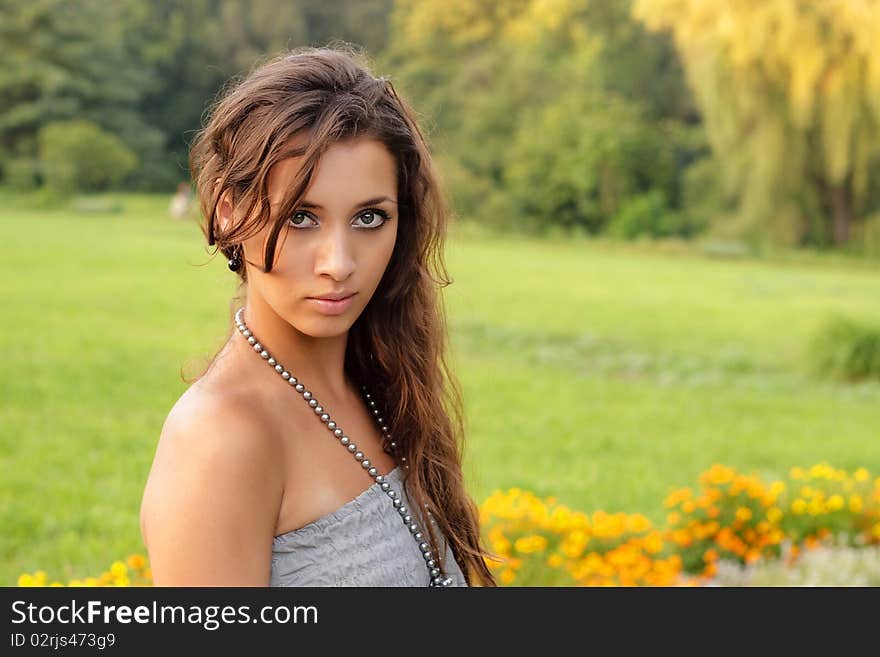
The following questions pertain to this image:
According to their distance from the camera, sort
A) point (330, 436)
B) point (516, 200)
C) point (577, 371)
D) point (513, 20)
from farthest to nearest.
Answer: point (513, 20), point (516, 200), point (577, 371), point (330, 436)

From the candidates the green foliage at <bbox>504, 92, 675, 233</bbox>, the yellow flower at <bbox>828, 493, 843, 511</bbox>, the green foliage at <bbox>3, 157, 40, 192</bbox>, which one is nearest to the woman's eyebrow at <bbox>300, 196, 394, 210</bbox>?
the yellow flower at <bbox>828, 493, 843, 511</bbox>

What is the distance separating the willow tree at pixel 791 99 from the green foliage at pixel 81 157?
51.8ft

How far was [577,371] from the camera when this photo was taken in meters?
9.23

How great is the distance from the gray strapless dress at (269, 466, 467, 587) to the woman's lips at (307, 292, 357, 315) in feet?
0.74

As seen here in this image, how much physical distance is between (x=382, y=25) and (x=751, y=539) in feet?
112

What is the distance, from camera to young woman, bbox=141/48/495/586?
1214 mm

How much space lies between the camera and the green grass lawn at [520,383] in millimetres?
5418

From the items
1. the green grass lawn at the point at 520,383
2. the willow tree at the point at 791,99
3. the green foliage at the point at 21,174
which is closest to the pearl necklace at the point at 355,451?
the green grass lawn at the point at 520,383

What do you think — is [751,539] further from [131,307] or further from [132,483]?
[131,307]

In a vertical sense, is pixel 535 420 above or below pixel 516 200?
below

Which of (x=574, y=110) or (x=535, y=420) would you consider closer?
(x=535, y=420)

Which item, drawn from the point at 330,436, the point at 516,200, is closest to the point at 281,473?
the point at 330,436

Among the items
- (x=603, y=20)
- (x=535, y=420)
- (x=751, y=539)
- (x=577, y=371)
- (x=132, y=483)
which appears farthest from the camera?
(x=603, y=20)

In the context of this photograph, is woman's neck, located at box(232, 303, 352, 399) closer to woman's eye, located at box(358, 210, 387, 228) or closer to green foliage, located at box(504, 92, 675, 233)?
woman's eye, located at box(358, 210, 387, 228)
